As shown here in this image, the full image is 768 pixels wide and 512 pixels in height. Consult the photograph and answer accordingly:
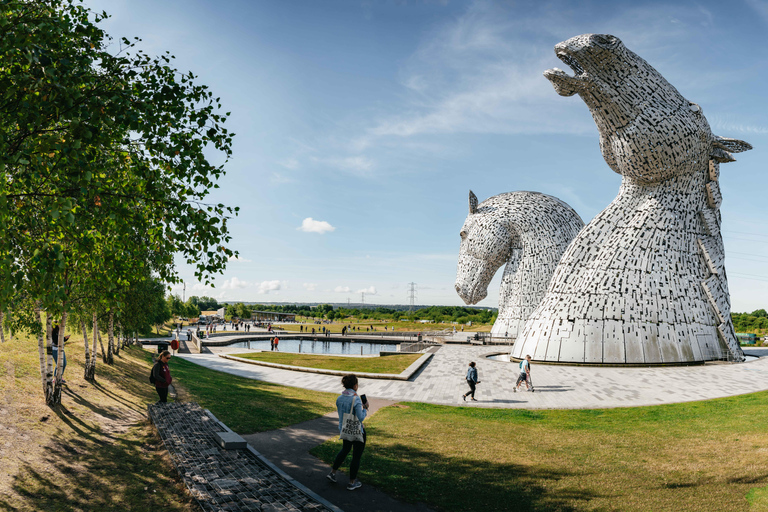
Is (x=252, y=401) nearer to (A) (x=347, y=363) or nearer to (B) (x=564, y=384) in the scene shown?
(A) (x=347, y=363)

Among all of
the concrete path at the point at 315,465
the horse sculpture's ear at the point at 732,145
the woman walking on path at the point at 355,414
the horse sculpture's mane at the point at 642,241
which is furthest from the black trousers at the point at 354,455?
the horse sculpture's ear at the point at 732,145

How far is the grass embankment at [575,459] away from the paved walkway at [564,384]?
156 centimetres

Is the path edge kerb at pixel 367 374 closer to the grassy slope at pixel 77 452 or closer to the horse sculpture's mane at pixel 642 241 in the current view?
the horse sculpture's mane at pixel 642 241

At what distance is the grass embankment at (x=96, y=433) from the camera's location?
532 cm

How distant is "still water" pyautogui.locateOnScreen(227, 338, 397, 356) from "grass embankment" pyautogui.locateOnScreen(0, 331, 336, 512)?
75.8ft

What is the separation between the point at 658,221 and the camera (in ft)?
58.9

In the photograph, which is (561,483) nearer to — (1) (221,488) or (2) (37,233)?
(1) (221,488)

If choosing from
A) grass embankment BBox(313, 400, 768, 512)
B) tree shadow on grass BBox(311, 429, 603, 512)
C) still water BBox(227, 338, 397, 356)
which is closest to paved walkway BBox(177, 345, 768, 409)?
grass embankment BBox(313, 400, 768, 512)

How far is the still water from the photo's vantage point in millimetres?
36656

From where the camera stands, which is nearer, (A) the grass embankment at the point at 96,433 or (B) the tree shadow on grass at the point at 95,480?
(B) the tree shadow on grass at the point at 95,480

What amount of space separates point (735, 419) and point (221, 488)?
981cm

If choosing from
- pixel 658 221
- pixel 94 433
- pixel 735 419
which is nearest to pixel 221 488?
pixel 94 433

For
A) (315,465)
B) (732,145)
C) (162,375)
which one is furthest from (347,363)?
(732,145)

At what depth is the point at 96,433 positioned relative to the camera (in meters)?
7.79
